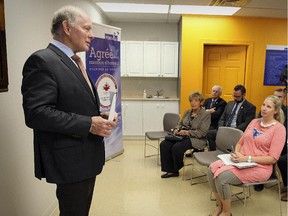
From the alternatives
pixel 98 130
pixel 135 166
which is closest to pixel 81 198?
pixel 98 130

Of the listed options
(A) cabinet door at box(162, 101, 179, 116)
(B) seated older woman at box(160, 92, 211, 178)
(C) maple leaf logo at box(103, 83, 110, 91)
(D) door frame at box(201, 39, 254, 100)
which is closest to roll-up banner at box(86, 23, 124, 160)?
(C) maple leaf logo at box(103, 83, 110, 91)

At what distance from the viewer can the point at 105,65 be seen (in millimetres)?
3768

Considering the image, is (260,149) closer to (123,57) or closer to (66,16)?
(66,16)

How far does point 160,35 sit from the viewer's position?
5.67 metres

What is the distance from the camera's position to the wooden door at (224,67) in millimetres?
5266

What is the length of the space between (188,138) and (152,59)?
2.56m

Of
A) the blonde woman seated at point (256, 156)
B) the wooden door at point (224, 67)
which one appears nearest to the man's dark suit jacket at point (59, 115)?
the blonde woman seated at point (256, 156)

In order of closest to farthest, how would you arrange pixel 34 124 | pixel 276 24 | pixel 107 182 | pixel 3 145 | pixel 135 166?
1. pixel 34 124
2. pixel 3 145
3. pixel 107 182
4. pixel 135 166
5. pixel 276 24

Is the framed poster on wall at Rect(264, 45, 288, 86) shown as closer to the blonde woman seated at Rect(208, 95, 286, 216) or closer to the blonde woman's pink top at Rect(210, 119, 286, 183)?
the blonde woman seated at Rect(208, 95, 286, 216)

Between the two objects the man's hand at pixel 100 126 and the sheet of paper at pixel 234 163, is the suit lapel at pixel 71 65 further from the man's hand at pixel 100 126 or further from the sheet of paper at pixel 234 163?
the sheet of paper at pixel 234 163

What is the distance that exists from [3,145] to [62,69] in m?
0.88

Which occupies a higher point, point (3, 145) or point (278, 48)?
point (278, 48)

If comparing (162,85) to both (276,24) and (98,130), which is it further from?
(98,130)

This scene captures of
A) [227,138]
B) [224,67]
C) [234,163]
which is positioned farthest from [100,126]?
[224,67]
